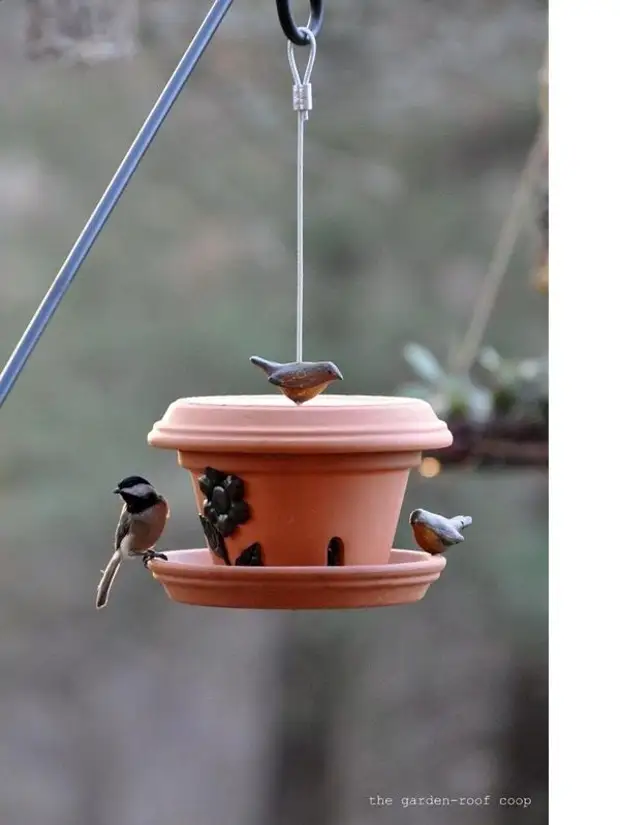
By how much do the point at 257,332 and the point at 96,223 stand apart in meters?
1.90

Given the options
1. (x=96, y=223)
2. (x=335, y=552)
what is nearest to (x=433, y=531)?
(x=335, y=552)

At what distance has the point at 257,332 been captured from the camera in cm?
278

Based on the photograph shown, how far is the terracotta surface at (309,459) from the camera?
1059 mm

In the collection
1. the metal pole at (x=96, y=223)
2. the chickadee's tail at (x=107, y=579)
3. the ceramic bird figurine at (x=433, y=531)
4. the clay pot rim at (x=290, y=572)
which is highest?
the metal pole at (x=96, y=223)

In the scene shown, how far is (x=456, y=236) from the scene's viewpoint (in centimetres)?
279

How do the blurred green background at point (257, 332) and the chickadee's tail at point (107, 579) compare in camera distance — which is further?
the blurred green background at point (257, 332)

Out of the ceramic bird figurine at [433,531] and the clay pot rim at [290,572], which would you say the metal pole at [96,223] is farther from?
the ceramic bird figurine at [433,531]

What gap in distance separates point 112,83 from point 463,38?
2.65 feet

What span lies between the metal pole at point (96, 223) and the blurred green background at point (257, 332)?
179 cm

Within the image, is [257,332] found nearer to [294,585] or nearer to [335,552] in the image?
[335,552]
